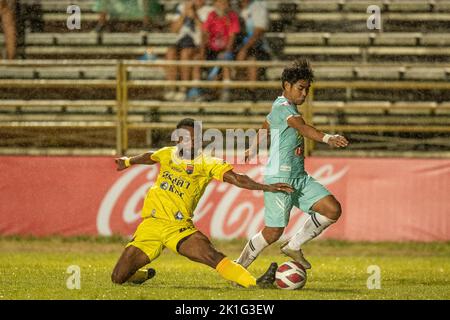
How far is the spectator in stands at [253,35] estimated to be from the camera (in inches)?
795

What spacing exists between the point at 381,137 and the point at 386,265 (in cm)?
444

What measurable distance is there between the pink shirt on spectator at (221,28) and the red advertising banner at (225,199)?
2.98 m

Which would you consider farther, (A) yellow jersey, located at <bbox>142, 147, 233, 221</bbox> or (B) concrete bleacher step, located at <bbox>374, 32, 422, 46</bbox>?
(B) concrete bleacher step, located at <bbox>374, 32, 422, 46</bbox>

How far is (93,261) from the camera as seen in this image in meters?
15.7

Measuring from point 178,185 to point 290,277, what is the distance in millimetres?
1519

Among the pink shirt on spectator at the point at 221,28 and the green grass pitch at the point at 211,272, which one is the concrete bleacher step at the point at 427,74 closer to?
the pink shirt on spectator at the point at 221,28

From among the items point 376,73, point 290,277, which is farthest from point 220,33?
point 290,277

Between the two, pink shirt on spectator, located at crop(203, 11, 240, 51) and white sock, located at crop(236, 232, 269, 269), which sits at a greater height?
pink shirt on spectator, located at crop(203, 11, 240, 51)

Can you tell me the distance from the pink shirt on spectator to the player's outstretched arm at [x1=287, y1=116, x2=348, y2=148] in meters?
8.07

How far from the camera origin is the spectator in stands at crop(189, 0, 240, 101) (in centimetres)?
2005

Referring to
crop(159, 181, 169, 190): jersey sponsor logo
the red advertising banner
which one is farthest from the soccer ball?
the red advertising banner

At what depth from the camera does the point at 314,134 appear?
39.0 ft

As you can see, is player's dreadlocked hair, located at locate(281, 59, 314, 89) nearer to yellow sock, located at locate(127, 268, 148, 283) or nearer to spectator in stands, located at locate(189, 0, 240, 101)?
yellow sock, located at locate(127, 268, 148, 283)
